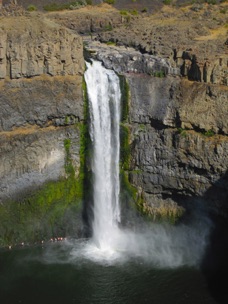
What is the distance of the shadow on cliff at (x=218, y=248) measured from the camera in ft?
92.4

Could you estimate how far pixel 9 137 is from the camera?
101ft

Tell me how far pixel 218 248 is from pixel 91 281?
934 centimetres

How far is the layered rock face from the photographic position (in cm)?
3053

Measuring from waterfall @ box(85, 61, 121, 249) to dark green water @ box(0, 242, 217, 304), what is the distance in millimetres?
3343

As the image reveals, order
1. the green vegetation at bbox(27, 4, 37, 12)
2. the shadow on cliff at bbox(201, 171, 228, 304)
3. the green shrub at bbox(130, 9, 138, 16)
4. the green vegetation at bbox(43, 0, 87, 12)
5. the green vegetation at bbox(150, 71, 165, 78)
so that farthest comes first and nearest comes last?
the green vegetation at bbox(43, 0, 87, 12), the green shrub at bbox(130, 9, 138, 16), the green vegetation at bbox(27, 4, 37, 12), the green vegetation at bbox(150, 71, 165, 78), the shadow on cliff at bbox(201, 171, 228, 304)

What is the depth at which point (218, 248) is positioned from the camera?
3209 cm

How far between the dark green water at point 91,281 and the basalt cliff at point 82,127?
10.5 feet

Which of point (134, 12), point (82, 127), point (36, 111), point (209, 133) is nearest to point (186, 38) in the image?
point (209, 133)

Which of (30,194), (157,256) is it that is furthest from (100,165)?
(157,256)

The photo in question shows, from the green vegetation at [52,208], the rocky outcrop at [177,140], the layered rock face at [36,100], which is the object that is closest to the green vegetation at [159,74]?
the rocky outcrop at [177,140]

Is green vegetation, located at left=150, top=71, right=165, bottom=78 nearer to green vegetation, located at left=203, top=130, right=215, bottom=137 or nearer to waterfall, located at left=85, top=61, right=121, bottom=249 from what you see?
waterfall, located at left=85, top=61, right=121, bottom=249

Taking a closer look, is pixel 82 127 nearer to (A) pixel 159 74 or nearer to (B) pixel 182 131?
(A) pixel 159 74

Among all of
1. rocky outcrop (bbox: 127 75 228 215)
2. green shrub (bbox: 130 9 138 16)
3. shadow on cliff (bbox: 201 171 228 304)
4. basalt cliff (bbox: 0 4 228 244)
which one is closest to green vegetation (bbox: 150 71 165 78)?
basalt cliff (bbox: 0 4 228 244)

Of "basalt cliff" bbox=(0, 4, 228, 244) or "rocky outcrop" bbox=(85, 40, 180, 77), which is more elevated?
"rocky outcrop" bbox=(85, 40, 180, 77)
